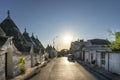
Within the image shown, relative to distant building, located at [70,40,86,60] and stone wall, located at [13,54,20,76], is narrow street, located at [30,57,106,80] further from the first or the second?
distant building, located at [70,40,86,60]

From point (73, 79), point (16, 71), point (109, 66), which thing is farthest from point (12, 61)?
point (109, 66)

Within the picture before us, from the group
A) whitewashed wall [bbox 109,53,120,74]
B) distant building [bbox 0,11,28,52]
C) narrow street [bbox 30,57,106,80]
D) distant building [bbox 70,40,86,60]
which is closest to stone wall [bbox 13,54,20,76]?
narrow street [bbox 30,57,106,80]

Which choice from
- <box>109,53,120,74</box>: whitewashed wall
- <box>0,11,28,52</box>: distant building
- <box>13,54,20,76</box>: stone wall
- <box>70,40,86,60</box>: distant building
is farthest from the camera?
<box>70,40,86,60</box>: distant building

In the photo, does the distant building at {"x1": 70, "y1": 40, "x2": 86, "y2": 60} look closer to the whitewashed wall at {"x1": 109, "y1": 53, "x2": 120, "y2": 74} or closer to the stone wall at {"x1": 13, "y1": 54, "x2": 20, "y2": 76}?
the whitewashed wall at {"x1": 109, "y1": 53, "x2": 120, "y2": 74}

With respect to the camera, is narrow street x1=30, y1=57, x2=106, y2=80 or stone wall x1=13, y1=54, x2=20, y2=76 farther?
stone wall x1=13, y1=54, x2=20, y2=76

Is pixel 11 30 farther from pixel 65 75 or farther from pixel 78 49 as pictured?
pixel 78 49

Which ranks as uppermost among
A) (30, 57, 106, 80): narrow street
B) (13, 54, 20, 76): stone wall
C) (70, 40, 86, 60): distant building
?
(70, 40, 86, 60): distant building

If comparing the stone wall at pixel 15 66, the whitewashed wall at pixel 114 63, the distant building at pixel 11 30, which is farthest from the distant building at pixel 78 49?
→ the stone wall at pixel 15 66

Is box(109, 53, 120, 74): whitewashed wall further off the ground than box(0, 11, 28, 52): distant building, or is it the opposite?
box(0, 11, 28, 52): distant building

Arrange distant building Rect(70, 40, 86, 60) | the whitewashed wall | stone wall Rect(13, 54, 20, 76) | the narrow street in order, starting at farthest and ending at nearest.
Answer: distant building Rect(70, 40, 86, 60) → the whitewashed wall → stone wall Rect(13, 54, 20, 76) → the narrow street

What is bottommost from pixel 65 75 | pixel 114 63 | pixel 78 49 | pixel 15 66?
pixel 65 75

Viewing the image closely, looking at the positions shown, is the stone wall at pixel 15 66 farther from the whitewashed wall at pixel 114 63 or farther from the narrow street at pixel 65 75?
the whitewashed wall at pixel 114 63

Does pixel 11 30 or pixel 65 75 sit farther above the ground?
pixel 11 30

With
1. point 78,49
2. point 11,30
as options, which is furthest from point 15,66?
point 78,49
